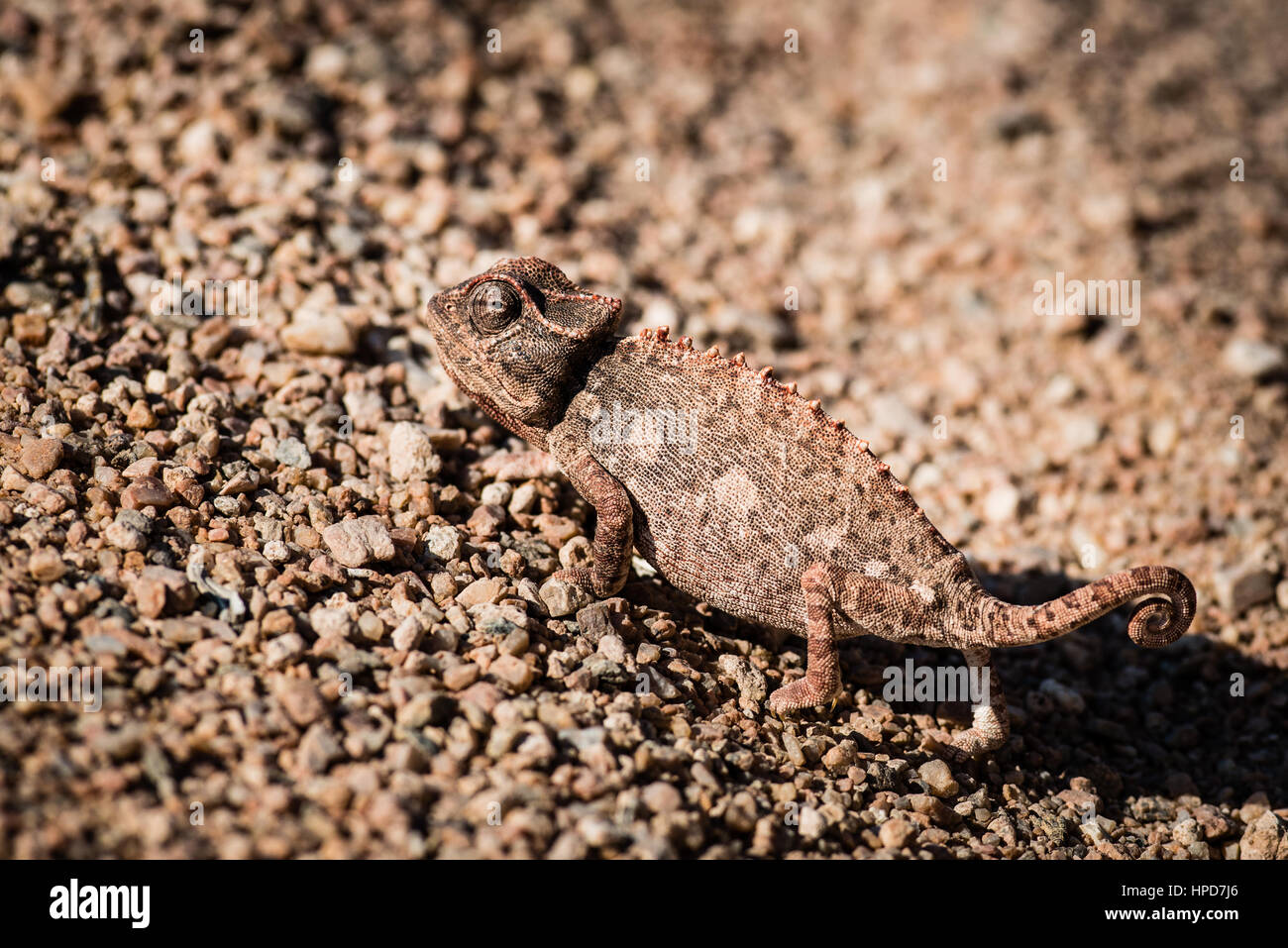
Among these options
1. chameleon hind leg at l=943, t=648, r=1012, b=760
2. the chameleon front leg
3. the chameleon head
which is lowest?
chameleon hind leg at l=943, t=648, r=1012, b=760

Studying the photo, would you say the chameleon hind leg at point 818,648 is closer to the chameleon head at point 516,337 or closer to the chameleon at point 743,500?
the chameleon at point 743,500

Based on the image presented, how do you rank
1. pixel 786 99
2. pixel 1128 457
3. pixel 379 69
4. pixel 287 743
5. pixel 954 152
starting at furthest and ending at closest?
1. pixel 786 99
2. pixel 954 152
3. pixel 379 69
4. pixel 1128 457
5. pixel 287 743

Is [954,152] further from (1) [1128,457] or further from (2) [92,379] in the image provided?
(2) [92,379]

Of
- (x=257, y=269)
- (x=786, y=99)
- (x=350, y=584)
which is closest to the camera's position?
(x=350, y=584)

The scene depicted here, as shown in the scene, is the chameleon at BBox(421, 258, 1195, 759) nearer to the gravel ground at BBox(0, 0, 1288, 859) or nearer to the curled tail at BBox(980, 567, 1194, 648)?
the curled tail at BBox(980, 567, 1194, 648)

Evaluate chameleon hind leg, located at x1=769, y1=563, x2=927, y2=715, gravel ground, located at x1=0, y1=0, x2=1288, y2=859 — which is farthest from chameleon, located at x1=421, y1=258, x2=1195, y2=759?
gravel ground, located at x1=0, y1=0, x2=1288, y2=859

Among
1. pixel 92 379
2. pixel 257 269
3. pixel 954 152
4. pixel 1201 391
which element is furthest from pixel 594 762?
pixel 954 152
